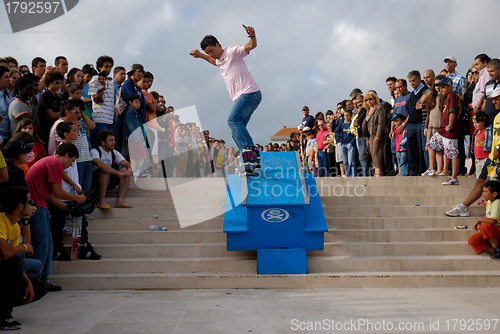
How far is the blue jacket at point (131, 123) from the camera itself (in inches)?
319

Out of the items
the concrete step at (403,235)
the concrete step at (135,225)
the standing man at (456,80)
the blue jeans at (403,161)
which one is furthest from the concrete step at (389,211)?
the blue jeans at (403,161)

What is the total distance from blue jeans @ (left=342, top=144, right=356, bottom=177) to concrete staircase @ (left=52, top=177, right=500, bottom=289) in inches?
97.2

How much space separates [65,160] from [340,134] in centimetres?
701

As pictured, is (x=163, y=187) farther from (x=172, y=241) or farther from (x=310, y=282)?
(x=310, y=282)

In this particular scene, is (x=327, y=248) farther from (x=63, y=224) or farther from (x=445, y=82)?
(x=445, y=82)

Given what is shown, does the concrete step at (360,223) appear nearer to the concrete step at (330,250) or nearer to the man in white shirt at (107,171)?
the man in white shirt at (107,171)

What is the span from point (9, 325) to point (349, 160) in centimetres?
810

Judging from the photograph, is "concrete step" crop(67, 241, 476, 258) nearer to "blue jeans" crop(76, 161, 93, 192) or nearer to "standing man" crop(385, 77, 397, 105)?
"blue jeans" crop(76, 161, 93, 192)

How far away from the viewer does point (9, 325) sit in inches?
135

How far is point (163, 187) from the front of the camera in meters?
7.91

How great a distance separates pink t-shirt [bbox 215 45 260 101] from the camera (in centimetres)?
600

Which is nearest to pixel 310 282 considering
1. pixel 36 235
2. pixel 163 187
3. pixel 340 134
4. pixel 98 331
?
pixel 98 331

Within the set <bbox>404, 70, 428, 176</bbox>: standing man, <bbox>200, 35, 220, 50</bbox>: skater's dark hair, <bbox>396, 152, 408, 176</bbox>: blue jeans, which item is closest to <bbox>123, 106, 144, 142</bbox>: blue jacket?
<bbox>200, 35, 220, 50</bbox>: skater's dark hair

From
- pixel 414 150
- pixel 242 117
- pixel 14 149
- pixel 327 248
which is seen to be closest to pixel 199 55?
pixel 242 117
